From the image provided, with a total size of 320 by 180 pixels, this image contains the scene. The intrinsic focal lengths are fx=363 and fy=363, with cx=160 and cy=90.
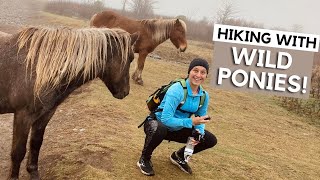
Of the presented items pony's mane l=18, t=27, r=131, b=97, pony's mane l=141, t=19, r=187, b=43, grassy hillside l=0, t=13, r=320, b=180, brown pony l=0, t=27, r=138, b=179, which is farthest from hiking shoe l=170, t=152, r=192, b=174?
pony's mane l=141, t=19, r=187, b=43

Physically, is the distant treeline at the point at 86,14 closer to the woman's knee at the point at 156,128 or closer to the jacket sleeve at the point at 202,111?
the jacket sleeve at the point at 202,111

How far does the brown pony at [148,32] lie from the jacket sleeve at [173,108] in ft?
22.4

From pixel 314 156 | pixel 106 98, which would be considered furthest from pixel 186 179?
pixel 314 156

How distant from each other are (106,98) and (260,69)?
947cm

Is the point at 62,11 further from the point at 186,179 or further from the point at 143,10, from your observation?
the point at 186,179

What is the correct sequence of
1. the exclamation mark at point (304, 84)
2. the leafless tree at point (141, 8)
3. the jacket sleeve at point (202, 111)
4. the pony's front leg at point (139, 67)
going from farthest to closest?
the leafless tree at point (141, 8)
the exclamation mark at point (304, 84)
the pony's front leg at point (139, 67)
the jacket sleeve at point (202, 111)

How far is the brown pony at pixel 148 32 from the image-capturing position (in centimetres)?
1099

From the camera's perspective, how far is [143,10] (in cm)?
5222

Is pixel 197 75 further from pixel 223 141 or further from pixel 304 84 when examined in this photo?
pixel 304 84

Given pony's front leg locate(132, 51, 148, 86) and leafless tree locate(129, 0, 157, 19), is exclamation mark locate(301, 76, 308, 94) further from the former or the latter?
leafless tree locate(129, 0, 157, 19)

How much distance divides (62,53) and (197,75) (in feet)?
4.96

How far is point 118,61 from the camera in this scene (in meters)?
4.15

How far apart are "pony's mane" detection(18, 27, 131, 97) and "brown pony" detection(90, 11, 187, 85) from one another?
22.5ft

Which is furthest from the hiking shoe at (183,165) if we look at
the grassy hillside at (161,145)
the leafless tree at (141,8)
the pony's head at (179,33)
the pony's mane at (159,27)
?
the leafless tree at (141,8)
